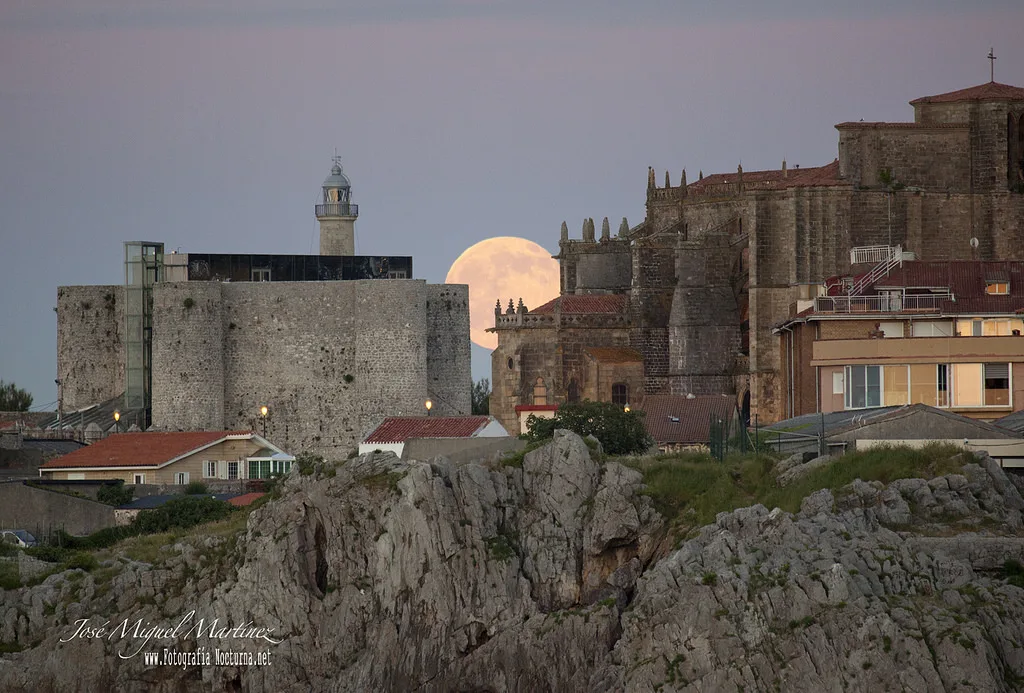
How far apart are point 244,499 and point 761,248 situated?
21689mm

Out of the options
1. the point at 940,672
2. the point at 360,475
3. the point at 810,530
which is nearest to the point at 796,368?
the point at 360,475

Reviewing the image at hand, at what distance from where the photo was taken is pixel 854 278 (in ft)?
216

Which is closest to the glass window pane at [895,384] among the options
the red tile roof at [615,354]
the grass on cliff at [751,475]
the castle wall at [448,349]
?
the grass on cliff at [751,475]

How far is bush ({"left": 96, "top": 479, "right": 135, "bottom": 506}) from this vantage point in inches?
2462

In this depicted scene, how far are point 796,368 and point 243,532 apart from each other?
18975 mm

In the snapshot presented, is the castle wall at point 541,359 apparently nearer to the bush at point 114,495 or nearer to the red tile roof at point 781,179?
the red tile roof at point 781,179

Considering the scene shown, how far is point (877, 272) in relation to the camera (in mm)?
63656

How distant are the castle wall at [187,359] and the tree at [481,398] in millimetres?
23656

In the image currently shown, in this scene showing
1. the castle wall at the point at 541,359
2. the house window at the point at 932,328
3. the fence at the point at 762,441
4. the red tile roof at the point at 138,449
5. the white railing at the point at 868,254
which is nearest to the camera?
the fence at the point at 762,441

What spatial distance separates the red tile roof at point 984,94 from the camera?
77.6m

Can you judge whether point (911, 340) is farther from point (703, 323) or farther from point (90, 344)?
point (90, 344)

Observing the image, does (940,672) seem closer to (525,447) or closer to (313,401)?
(525,447)

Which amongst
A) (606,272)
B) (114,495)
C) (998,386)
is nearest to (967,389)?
(998,386)

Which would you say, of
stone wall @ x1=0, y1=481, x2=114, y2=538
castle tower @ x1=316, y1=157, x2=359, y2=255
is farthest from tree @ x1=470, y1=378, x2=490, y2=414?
stone wall @ x1=0, y1=481, x2=114, y2=538
